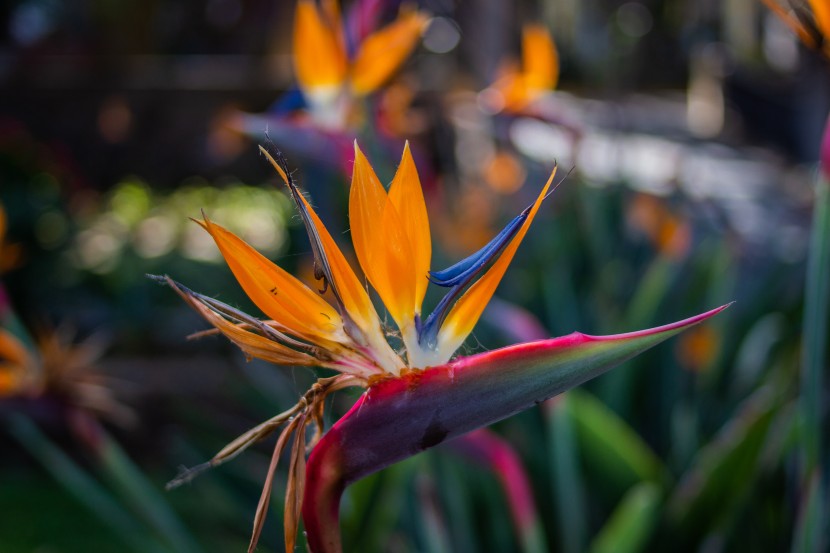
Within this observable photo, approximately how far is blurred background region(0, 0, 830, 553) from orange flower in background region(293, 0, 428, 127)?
0.02 metres

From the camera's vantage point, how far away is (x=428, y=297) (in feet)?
3.59

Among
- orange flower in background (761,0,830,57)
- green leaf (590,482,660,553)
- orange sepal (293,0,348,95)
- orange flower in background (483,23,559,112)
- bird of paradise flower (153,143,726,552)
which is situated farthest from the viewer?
orange flower in background (483,23,559,112)

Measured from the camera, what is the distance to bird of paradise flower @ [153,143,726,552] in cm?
30

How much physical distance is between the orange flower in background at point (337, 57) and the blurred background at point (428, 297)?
0.8 inches

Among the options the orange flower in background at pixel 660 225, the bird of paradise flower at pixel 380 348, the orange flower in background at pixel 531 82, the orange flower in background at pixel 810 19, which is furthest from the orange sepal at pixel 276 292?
the orange flower in background at pixel 660 225

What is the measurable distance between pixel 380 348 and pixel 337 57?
501 millimetres

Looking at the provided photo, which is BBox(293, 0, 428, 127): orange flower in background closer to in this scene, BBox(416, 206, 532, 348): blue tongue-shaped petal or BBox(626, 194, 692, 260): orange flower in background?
BBox(416, 206, 532, 348): blue tongue-shaped petal

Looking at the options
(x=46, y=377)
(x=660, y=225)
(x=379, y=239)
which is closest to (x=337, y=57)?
(x=46, y=377)

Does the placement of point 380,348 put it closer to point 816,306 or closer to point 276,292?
point 276,292

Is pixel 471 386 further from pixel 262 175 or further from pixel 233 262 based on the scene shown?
pixel 262 175

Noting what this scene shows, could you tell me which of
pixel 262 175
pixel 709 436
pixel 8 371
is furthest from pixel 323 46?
pixel 262 175

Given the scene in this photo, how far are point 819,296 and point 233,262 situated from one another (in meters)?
0.36

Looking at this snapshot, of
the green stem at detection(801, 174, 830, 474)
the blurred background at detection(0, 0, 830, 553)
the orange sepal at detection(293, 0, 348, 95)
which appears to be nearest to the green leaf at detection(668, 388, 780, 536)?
the blurred background at detection(0, 0, 830, 553)

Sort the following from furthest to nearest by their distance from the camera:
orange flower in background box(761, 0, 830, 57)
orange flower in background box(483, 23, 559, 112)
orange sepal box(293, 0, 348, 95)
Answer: orange flower in background box(483, 23, 559, 112)
orange sepal box(293, 0, 348, 95)
orange flower in background box(761, 0, 830, 57)
